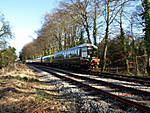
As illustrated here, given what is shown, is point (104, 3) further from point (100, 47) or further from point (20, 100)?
point (20, 100)

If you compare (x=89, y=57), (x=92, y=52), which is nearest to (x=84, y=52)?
(x=89, y=57)

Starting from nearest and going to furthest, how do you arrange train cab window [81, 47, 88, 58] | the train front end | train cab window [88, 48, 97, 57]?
1. the train front end
2. train cab window [81, 47, 88, 58]
3. train cab window [88, 48, 97, 57]

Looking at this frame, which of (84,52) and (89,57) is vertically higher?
(84,52)

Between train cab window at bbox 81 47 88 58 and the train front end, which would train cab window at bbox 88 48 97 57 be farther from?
train cab window at bbox 81 47 88 58

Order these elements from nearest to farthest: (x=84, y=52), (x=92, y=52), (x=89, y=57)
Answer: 1. (x=89, y=57)
2. (x=84, y=52)
3. (x=92, y=52)

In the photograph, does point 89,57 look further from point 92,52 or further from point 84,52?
point 92,52

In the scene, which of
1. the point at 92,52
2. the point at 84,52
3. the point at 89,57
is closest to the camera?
the point at 89,57

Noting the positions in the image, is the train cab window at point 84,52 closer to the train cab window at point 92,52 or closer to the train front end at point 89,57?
the train front end at point 89,57

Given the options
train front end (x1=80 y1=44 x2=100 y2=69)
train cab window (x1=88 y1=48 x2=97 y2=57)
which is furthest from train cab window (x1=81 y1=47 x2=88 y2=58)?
train cab window (x1=88 y1=48 x2=97 y2=57)

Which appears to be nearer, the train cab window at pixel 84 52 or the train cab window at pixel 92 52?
the train cab window at pixel 84 52

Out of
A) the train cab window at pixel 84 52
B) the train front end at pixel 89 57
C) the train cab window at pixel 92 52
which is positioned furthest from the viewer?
the train cab window at pixel 92 52

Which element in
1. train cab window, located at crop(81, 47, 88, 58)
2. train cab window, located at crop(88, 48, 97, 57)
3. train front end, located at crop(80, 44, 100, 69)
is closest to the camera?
train front end, located at crop(80, 44, 100, 69)

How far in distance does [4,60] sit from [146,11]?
23054mm

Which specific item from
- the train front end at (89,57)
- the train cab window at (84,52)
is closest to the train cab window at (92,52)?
the train front end at (89,57)
